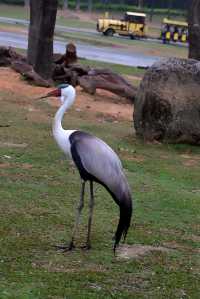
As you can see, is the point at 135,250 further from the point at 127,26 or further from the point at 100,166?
the point at 127,26

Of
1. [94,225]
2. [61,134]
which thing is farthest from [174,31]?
[61,134]

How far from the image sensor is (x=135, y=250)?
676 cm

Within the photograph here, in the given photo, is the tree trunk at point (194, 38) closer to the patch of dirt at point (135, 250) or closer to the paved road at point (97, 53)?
the paved road at point (97, 53)

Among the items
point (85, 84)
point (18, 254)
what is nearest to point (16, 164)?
point (18, 254)

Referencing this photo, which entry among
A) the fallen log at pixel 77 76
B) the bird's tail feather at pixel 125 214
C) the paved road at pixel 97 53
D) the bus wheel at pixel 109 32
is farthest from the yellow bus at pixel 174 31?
the bird's tail feather at pixel 125 214

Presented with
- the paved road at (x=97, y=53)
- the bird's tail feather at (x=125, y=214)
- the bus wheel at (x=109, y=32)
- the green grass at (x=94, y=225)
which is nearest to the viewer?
the green grass at (x=94, y=225)

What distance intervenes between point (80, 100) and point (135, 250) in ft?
32.8

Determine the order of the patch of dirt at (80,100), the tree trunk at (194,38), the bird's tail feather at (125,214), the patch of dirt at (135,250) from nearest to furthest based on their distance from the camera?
1. the bird's tail feather at (125,214)
2. the patch of dirt at (135,250)
3. the patch of dirt at (80,100)
4. the tree trunk at (194,38)

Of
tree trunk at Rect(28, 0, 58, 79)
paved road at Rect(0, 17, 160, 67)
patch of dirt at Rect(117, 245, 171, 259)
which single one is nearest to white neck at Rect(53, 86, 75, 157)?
patch of dirt at Rect(117, 245, 171, 259)

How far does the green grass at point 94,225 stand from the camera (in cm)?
580

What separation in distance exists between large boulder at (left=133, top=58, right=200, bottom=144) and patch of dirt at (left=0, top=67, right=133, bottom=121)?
2.41 metres

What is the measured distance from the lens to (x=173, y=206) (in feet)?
27.8

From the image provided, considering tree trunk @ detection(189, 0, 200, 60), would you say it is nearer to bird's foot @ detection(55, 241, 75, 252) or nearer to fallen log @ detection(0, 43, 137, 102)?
fallen log @ detection(0, 43, 137, 102)

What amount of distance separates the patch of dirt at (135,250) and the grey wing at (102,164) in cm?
79
